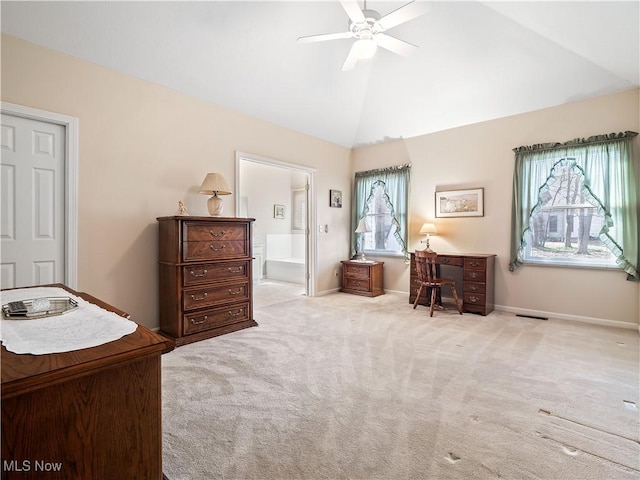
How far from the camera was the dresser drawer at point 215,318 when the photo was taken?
10.7 ft

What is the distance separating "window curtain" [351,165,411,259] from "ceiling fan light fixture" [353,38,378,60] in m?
2.58

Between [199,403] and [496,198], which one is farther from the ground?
[496,198]

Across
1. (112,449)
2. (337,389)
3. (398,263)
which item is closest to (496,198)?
(398,263)

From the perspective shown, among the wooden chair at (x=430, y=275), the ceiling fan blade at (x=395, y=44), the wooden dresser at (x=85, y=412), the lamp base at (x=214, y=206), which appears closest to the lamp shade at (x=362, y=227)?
the wooden chair at (x=430, y=275)

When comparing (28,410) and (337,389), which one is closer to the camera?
(28,410)

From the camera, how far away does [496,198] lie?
4.58 meters

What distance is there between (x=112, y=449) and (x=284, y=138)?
448 centimetres

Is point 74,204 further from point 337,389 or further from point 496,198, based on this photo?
point 496,198

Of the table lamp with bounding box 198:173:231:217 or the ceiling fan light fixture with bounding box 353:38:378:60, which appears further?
the table lamp with bounding box 198:173:231:217

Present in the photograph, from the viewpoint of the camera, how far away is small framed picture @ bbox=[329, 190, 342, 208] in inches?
A: 225

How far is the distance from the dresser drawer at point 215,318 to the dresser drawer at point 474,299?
2904 mm

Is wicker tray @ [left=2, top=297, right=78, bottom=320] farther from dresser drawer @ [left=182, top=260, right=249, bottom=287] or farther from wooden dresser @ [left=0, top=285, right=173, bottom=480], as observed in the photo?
dresser drawer @ [left=182, top=260, right=249, bottom=287]

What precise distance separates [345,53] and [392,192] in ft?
7.65

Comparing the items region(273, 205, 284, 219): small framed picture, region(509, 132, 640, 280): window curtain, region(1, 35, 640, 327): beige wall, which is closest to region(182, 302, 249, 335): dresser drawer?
region(1, 35, 640, 327): beige wall
